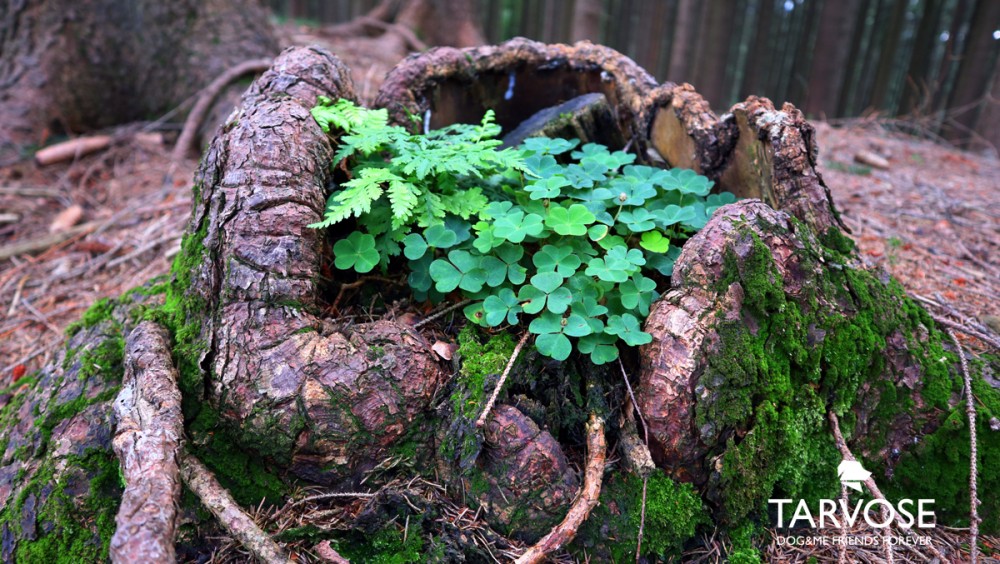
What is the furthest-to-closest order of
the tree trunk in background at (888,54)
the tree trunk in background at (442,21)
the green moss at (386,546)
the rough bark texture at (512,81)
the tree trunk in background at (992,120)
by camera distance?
the tree trunk in background at (888,54) → the tree trunk in background at (442,21) → the tree trunk in background at (992,120) → the rough bark texture at (512,81) → the green moss at (386,546)

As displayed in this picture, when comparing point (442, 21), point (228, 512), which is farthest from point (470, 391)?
point (442, 21)

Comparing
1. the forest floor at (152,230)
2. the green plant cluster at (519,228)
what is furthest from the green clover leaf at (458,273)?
the forest floor at (152,230)

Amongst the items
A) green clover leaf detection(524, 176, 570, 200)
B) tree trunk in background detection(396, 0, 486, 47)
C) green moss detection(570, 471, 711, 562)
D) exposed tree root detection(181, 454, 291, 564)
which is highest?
tree trunk in background detection(396, 0, 486, 47)

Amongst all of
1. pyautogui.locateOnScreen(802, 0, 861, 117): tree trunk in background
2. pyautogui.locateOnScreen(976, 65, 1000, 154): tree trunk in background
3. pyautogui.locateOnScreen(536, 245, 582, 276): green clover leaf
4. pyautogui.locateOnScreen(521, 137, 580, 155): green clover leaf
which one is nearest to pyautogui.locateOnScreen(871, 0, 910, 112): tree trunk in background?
pyautogui.locateOnScreen(802, 0, 861, 117): tree trunk in background

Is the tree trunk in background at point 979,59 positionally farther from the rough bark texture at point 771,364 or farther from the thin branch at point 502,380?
the thin branch at point 502,380

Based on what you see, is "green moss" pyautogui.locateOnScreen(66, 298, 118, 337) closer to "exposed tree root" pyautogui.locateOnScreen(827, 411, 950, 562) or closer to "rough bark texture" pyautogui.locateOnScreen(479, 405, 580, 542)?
"rough bark texture" pyautogui.locateOnScreen(479, 405, 580, 542)

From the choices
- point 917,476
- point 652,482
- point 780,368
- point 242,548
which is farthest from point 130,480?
point 917,476
